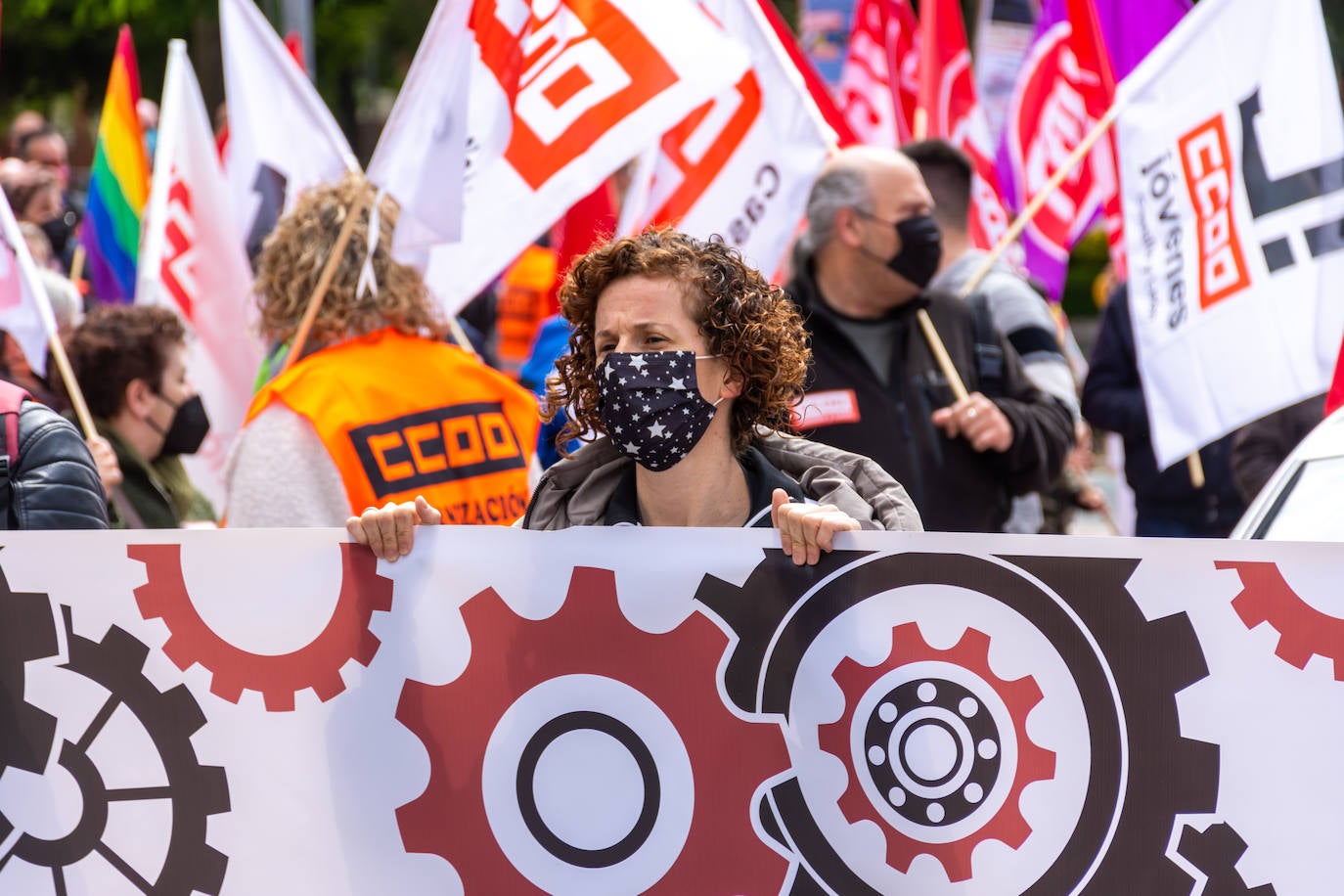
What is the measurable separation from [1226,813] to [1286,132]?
283 centimetres

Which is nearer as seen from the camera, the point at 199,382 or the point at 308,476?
the point at 308,476

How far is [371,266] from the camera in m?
3.93

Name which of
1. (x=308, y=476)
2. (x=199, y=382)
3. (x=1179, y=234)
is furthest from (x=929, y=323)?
(x=199, y=382)

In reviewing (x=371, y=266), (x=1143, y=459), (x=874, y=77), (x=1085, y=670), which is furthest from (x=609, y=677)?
(x=874, y=77)

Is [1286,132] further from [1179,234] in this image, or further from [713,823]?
[713,823]

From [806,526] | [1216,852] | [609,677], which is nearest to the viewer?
[1216,852]

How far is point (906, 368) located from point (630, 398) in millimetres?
1808

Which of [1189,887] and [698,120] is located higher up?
[698,120]

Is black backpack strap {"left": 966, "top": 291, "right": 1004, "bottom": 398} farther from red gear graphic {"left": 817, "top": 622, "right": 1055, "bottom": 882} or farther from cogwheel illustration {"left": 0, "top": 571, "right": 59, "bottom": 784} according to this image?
cogwheel illustration {"left": 0, "top": 571, "right": 59, "bottom": 784}

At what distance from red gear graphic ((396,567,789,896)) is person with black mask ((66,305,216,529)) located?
6.38 feet

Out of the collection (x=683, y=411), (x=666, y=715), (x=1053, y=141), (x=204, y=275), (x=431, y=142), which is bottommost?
(x=666, y=715)

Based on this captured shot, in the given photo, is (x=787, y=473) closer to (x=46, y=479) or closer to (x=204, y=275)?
(x=46, y=479)

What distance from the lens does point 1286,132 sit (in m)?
4.70

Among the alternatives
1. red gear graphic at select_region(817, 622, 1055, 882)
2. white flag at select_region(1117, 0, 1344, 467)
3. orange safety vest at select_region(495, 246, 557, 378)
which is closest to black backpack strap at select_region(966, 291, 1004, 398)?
white flag at select_region(1117, 0, 1344, 467)
